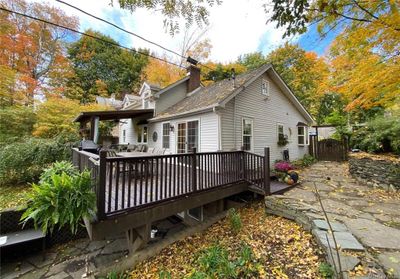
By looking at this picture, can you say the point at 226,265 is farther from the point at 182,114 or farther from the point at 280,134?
the point at 280,134

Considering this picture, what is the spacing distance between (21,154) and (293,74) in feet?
73.1

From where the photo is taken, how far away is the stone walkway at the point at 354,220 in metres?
2.65

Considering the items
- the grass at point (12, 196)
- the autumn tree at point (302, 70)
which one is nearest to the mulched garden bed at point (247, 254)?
the grass at point (12, 196)

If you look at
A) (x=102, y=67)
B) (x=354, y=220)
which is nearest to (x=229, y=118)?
(x=354, y=220)

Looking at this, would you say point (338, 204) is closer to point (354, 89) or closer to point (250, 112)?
point (354, 89)

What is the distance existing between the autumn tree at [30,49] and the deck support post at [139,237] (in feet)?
47.5

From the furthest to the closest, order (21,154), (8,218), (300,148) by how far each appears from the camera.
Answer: (300,148) < (21,154) < (8,218)

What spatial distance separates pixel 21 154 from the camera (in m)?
8.46

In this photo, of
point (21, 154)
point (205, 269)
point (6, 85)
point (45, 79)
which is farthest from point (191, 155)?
point (45, 79)

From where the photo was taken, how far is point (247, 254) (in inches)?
137

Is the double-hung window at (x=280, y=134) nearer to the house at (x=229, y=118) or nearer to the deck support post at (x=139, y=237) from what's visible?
the house at (x=229, y=118)

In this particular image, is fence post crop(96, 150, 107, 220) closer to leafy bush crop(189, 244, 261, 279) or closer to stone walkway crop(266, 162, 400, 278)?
leafy bush crop(189, 244, 261, 279)

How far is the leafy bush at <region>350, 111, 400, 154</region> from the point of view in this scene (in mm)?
7797

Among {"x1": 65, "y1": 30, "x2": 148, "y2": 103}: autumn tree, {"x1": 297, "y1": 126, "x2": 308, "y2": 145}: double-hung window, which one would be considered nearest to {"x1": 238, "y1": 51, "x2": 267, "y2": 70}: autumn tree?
{"x1": 297, "y1": 126, "x2": 308, "y2": 145}: double-hung window
